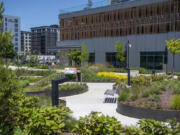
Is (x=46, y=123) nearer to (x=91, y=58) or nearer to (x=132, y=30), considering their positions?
(x=132, y=30)

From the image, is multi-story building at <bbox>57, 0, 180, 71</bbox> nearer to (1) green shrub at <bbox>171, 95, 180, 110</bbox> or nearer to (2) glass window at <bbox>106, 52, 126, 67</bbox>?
(2) glass window at <bbox>106, 52, 126, 67</bbox>

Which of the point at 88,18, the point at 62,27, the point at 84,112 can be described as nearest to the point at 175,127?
the point at 84,112

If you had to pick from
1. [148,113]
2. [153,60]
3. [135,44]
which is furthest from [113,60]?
[148,113]

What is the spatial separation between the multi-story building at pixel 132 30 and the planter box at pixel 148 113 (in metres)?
27.9

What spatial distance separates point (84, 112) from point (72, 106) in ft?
5.19

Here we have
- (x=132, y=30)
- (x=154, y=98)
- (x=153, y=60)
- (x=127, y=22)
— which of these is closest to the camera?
(x=154, y=98)

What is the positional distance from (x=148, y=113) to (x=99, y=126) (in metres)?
5.15

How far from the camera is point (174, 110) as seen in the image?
368 inches

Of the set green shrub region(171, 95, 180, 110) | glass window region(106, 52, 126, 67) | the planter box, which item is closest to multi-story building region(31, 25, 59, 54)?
glass window region(106, 52, 126, 67)

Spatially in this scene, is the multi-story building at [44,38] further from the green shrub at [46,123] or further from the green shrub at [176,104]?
the green shrub at [46,123]

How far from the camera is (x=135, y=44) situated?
40.6 meters

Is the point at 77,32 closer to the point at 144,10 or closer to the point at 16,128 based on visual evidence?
→ the point at 144,10

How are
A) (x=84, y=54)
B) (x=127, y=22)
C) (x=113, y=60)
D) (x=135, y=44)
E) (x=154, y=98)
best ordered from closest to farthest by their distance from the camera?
(x=154, y=98)
(x=135, y=44)
(x=127, y=22)
(x=113, y=60)
(x=84, y=54)

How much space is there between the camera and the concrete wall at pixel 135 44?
120 feet
